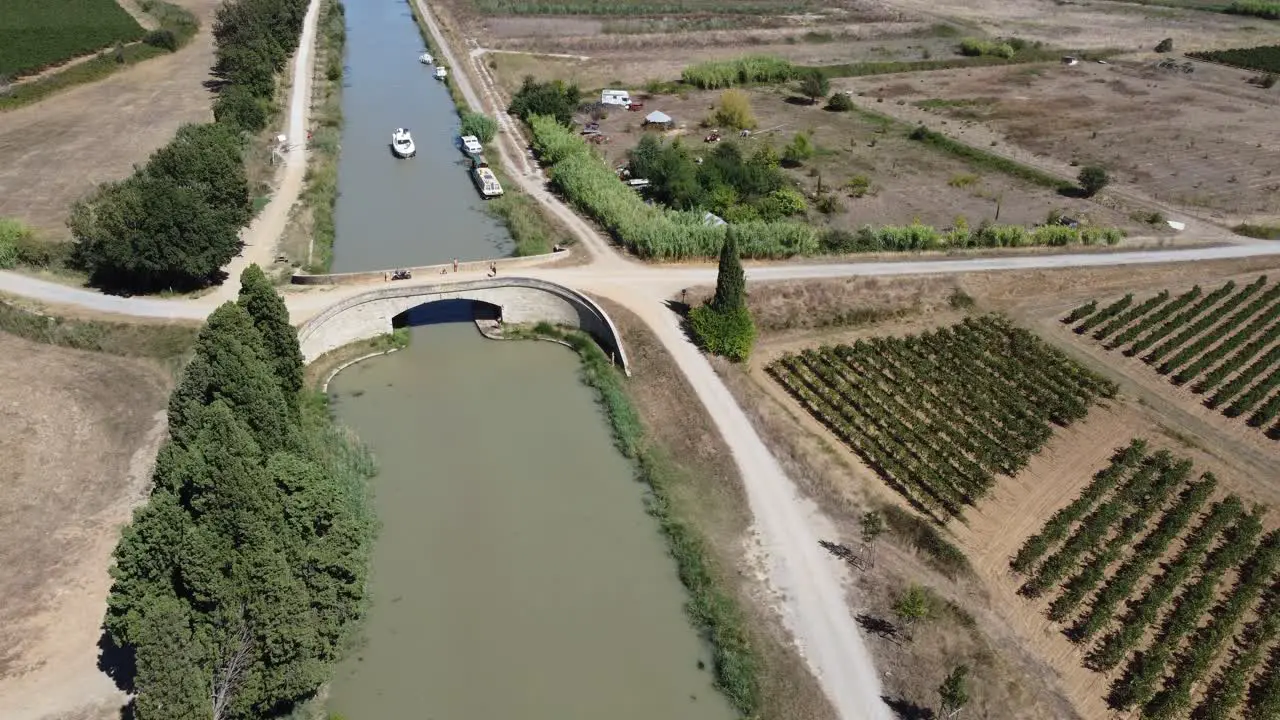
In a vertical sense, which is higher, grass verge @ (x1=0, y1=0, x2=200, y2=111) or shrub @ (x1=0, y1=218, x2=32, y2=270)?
grass verge @ (x1=0, y1=0, x2=200, y2=111)

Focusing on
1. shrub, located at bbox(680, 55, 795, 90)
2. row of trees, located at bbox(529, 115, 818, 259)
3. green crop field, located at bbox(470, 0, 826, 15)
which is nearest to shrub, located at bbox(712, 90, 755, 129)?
shrub, located at bbox(680, 55, 795, 90)

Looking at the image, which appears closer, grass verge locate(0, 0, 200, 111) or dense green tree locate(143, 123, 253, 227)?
dense green tree locate(143, 123, 253, 227)

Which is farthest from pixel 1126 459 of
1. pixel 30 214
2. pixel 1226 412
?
pixel 30 214

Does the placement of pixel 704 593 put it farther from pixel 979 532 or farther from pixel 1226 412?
pixel 1226 412

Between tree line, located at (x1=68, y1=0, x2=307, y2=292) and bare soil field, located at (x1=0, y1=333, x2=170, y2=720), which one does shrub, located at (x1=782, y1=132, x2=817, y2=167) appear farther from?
bare soil field, located at (x1=0, y1=333, x2=170, y2=720)

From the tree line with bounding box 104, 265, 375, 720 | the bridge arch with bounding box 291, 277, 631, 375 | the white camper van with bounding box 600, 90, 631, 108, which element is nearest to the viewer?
the tree line with bounding box 104, 265, 375, 720

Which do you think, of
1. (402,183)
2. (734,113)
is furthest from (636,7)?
(402,183)
